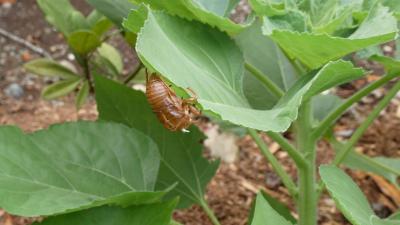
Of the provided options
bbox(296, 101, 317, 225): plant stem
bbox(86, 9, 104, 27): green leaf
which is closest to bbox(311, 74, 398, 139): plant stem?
bbox(296, 101, 317, 225): plant stem

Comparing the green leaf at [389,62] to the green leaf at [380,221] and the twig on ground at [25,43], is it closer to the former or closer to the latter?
the green leaf at [380,221]

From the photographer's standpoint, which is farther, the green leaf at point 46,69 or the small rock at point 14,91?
the small rock at point 14,91

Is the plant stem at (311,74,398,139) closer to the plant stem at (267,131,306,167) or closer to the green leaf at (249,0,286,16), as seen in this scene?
the plant stem at (267,131,306,167)

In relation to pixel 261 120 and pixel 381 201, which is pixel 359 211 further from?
pixel 381 201

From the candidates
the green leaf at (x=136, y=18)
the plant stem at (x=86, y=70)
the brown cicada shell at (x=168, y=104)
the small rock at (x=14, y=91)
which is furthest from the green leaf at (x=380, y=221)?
the small rock at (x=14, y=91)

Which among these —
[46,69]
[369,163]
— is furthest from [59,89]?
[369,163]

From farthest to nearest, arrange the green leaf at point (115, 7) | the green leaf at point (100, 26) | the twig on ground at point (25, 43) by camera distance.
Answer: the twig on ground at point (25, 43)
the green leaf at point (100, 26)
the green leaf at point (115, 7)

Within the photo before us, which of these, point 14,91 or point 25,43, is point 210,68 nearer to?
point 14,91
